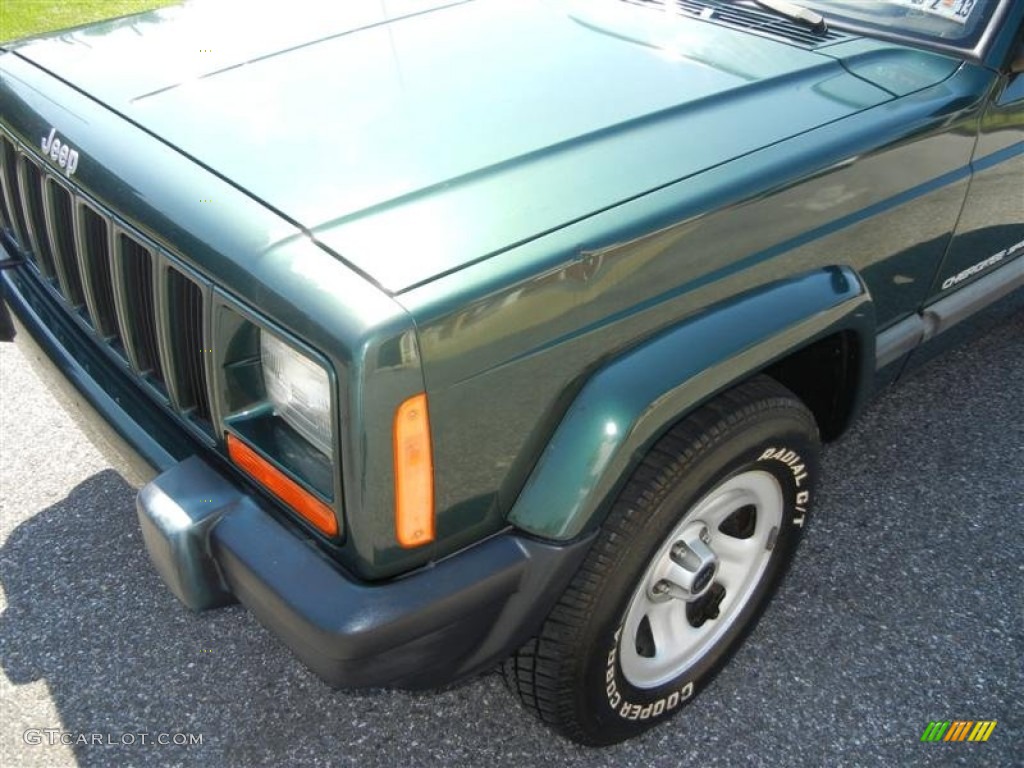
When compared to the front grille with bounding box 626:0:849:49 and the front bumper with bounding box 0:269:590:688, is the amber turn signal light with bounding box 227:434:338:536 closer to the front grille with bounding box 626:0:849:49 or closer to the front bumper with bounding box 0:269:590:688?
the front bumper with bounding box 0:269:590:688

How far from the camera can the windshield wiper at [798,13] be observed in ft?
8.07

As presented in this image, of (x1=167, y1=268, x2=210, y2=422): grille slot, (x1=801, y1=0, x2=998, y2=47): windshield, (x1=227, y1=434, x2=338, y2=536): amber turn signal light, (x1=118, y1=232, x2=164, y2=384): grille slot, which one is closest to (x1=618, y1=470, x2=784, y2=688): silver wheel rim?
(x1=227, y1=434, x2=338, y2=536): amber turn signal light

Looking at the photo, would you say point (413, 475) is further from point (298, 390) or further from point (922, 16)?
point (922, 16)

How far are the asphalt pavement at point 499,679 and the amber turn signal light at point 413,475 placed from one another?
0.75 metres

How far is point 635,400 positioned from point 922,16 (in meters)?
1.51

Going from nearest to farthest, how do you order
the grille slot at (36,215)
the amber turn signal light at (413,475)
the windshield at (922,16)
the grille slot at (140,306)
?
the amber turn signal light at (413,475), the grille slot at (140,306), the grille slot at (36,215), the windshield at (922,16)

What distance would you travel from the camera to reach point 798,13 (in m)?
2.51

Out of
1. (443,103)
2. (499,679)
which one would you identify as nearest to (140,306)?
(443,103)

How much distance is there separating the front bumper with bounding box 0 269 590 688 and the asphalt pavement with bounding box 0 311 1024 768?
58cm

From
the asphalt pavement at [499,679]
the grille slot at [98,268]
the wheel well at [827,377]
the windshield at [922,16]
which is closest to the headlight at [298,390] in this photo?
the grille slot at [98,268]

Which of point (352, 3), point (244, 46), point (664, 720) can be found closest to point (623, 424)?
point (664, 720)

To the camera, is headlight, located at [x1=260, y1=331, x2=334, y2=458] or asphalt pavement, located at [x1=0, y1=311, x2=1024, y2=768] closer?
headlight, located at [x1=260, y1=331, x2=334, y2=458]

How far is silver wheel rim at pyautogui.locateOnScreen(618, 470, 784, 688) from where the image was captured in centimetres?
206

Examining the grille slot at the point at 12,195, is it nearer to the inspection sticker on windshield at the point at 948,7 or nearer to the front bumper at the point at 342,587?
the front bumper at the point at 342,587
